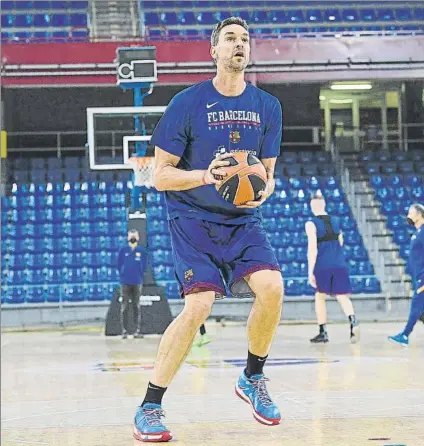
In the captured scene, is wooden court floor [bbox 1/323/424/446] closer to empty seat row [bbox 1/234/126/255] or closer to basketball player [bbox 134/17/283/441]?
basketball player [bbox 134/17/283/441]

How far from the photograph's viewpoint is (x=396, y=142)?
26.8 m

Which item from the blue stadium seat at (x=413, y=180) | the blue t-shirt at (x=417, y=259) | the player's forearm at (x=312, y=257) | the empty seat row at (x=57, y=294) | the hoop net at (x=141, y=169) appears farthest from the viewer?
the blue stadium seat at (x=413, y=180)

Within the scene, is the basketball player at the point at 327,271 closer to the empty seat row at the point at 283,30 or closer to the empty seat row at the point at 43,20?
the empty seat row at the point at 283,30

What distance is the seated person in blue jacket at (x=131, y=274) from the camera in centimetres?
1523

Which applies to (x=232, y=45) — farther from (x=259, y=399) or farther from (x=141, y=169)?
(x=141, y=169)

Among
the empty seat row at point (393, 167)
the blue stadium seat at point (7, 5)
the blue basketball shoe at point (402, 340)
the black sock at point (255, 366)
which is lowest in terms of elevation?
the blue basketball shoe at point (402, 340)

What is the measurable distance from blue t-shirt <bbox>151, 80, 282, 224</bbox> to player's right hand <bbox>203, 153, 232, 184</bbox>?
0.28m

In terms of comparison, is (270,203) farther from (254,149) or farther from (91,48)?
(254,149)

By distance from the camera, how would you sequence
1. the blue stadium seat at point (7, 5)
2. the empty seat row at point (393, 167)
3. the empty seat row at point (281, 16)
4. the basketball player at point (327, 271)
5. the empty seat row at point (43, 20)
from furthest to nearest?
the blue stadium seat at point (7, 5)
the empty seat row at point (281, 16)
the empty seat row at point (43, 20)
the empty seat row at point (393, 167)
the basketball player at point (327, 271)

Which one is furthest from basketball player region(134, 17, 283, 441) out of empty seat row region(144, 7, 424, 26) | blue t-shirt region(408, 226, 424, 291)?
empty seat row region(144, 7, 424, 26)

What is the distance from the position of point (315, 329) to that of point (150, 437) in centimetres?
1146

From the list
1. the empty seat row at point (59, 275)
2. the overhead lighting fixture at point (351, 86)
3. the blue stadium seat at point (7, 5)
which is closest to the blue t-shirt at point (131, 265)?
the empty seat row at point (59, 275)

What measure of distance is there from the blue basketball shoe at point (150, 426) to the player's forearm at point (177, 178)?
1142 millimetres

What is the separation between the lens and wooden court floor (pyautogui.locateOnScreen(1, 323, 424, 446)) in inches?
207
